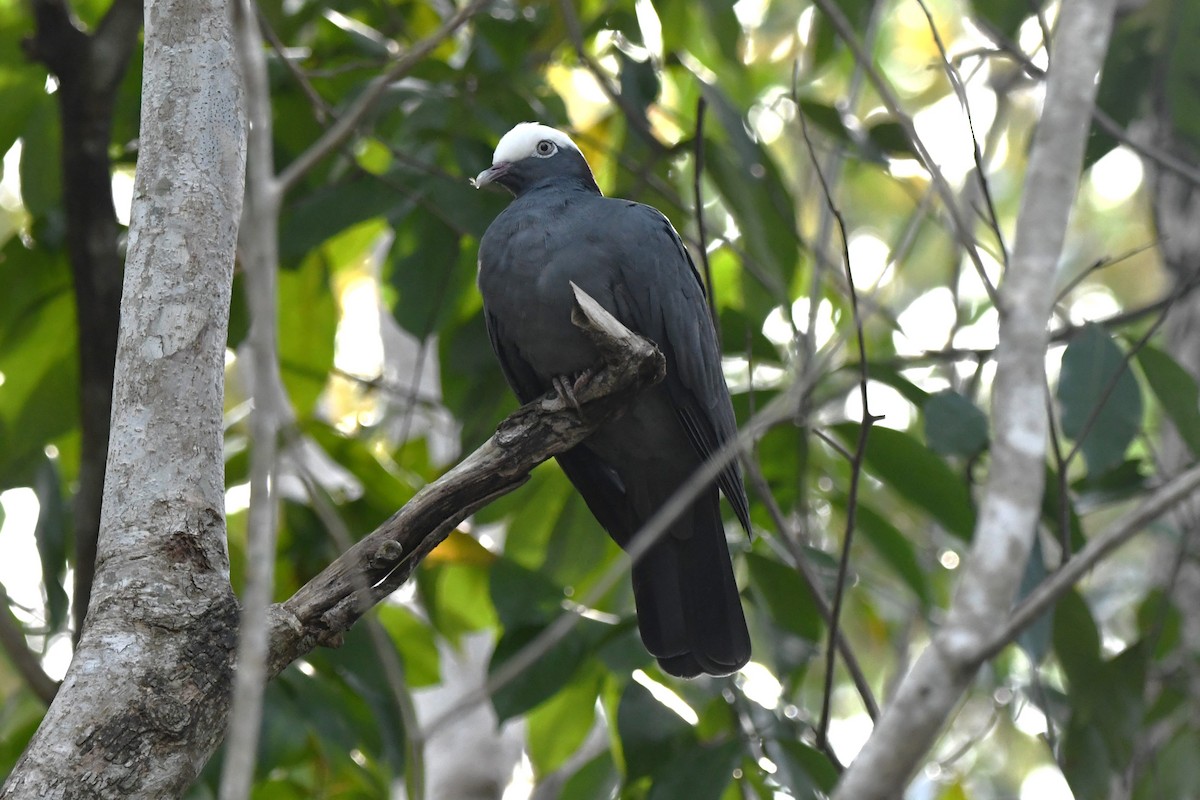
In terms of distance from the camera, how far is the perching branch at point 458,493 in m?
2.38

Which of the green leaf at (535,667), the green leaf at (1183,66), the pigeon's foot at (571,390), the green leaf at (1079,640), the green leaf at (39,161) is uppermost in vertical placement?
the green leaf at (39,161)

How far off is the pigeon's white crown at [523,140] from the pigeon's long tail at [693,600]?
133 centimetres

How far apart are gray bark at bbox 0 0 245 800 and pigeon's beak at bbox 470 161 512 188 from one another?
1506 millimetres

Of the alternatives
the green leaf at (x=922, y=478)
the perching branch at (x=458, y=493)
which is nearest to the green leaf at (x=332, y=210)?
the perching branch at (x=458, y=493)

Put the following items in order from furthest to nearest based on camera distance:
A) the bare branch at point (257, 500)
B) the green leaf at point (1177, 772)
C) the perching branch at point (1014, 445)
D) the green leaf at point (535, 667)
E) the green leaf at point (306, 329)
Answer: the green leaf at point (306, 329) < the green leaf at point (1177, 772) < the green leaf at point (535, 667) < the perching branch at point (1014, 445) < the bare branch at point (257, 500)

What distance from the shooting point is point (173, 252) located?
238 cm

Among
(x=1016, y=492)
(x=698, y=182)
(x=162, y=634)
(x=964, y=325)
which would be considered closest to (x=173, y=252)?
(x=162, y=634)

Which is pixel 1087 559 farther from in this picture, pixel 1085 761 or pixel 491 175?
pixel 491 175

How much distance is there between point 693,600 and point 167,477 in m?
1.93

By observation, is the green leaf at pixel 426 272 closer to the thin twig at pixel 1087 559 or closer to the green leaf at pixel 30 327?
the green leaf at pixel 30 327

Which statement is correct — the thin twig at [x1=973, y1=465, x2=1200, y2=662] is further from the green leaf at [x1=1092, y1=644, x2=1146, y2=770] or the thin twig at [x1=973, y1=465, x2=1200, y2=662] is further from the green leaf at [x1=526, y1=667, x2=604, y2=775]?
the green leaf at [x1=526, y1=667, x2=604, y2=775]

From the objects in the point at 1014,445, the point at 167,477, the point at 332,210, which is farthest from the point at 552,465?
the point at 1014,445

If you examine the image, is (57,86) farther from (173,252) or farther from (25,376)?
(173,252)

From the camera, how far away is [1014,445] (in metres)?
1.69
